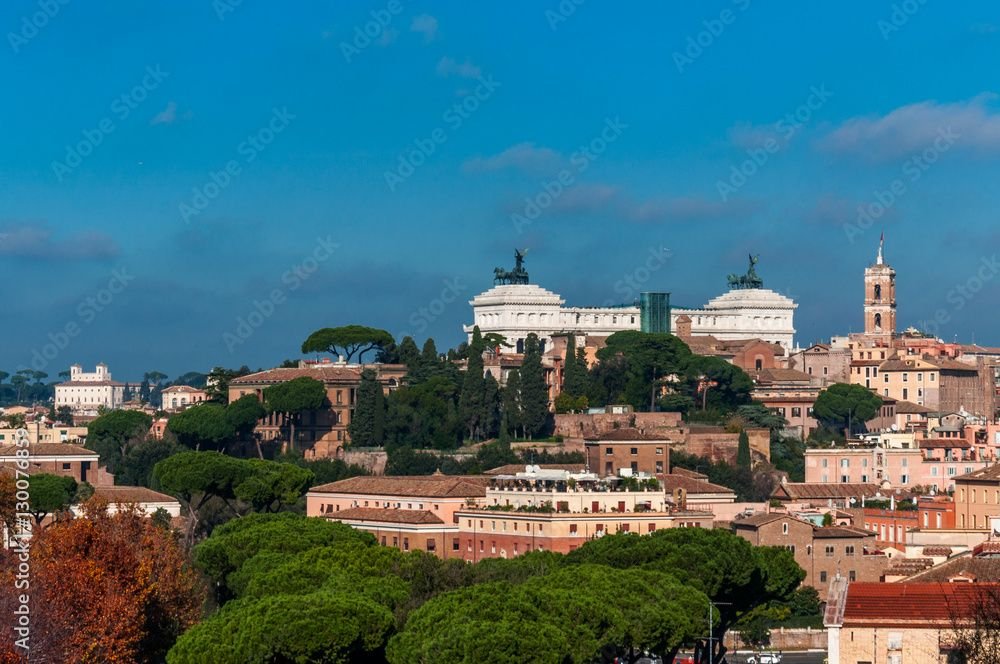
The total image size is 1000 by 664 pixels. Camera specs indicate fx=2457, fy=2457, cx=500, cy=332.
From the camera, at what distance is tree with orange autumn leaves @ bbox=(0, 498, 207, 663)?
1549 inches

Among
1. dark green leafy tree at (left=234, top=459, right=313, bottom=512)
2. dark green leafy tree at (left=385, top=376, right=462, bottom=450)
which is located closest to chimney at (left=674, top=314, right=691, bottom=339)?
dark green leafy tree at (left=385, top=376, right=462, bottom=450)

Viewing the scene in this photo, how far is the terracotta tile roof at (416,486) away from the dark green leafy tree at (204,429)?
20040mm

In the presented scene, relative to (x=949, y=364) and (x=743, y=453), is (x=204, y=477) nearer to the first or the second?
(x=743, y=453)

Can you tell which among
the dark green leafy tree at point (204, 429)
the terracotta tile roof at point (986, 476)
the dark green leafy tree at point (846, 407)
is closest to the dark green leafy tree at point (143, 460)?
the dark green leafy tree at point (204, 429)

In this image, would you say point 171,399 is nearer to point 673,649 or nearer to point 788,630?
point 788,630

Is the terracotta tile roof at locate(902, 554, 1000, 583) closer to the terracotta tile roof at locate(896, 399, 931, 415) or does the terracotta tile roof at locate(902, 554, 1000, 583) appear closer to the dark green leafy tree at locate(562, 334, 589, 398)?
the dark green leafy tree at locate(562, 334, 589, 398)

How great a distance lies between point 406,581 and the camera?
165 feet

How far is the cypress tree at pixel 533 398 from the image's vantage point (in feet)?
325

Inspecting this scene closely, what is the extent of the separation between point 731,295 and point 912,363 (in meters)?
25.0

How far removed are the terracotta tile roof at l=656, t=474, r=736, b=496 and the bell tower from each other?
54.4 m

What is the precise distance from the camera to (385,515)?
73125 millimetres

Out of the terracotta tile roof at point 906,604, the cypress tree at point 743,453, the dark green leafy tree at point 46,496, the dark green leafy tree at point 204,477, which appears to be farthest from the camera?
the cypress tree at point 743,453

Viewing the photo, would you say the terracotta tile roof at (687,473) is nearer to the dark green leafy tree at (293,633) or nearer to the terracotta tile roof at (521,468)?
the terracotta tile roof at (521,468)

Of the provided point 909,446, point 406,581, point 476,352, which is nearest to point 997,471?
point 909,446
